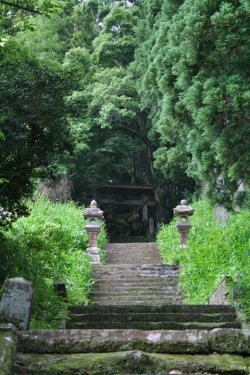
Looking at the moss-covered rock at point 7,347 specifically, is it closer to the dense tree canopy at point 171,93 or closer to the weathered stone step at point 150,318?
the weathered stone step at point 150,318

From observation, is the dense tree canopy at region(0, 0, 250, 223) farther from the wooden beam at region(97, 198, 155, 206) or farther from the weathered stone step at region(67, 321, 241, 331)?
the wooden beam at region(97, 198, 155, 206)

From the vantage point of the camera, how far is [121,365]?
139 inches

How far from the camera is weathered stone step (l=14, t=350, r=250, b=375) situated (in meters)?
3.50

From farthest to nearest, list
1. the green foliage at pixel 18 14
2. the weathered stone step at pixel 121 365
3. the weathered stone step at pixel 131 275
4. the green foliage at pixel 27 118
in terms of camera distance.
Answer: the weathered stone step at pixel 131 275, the green foliage at pixel 27 118, the green foliage at pixel 18 14, the weathered stone step at pixel 121 365

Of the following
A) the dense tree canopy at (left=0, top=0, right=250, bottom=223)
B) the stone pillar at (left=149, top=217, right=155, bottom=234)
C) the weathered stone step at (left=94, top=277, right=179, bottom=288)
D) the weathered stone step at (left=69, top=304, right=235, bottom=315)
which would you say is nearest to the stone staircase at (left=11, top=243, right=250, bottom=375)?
the weathered stone step at (left=69, top=304, right=235, bottom=315)

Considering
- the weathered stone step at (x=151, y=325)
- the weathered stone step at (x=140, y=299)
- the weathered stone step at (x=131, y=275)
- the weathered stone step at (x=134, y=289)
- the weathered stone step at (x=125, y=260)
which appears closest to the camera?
the weathered stone step at (x=151, y=325)

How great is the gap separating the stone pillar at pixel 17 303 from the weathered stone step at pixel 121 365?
39 centimetres

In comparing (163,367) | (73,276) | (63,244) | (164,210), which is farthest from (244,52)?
(164,210)

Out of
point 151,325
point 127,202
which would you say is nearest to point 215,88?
point 151,325

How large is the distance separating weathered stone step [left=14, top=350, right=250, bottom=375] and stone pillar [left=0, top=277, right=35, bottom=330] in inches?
15.3

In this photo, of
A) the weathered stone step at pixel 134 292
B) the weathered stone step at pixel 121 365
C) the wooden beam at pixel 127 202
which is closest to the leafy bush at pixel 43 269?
the weathered stone step at pixel 134 292

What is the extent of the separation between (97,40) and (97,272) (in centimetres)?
1293

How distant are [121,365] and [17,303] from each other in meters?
1.03

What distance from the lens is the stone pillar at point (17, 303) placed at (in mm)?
4016
